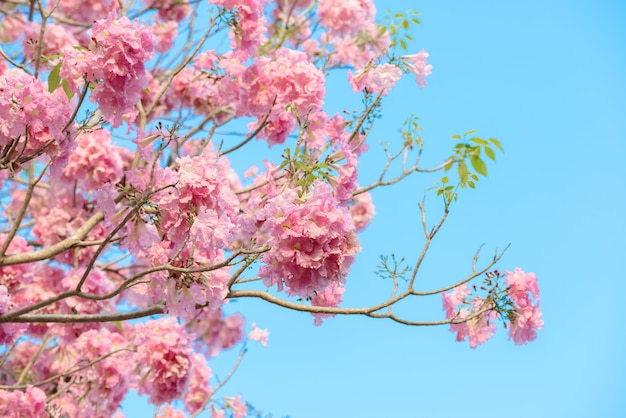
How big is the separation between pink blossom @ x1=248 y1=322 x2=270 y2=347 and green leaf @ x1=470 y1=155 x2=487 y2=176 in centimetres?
283

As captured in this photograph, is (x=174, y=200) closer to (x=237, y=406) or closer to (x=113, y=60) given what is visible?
(x=113, y=60)

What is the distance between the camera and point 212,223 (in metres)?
2.69

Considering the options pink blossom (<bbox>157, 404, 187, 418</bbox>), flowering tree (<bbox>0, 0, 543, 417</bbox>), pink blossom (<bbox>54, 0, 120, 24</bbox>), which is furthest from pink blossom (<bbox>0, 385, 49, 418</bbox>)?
pink blossom (<bbox>54, 0, 120, 24</bbox>)

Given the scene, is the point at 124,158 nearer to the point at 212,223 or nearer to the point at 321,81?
the point at 321,81

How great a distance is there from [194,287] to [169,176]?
0.49 metres

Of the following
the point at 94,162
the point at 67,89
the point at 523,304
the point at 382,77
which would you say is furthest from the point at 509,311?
the point at 94,162

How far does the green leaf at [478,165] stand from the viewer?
3.50 metres

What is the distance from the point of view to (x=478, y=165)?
3.54 metres

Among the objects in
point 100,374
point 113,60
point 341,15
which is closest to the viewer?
point 113,60

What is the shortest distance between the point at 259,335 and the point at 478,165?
9.43 feet

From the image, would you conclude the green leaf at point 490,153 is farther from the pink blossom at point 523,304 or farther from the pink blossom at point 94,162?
the pink blossom at point 94,162

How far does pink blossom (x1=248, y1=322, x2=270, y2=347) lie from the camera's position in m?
5.79

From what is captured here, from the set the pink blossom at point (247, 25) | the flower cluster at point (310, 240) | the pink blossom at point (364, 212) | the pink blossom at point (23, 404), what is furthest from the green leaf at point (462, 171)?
the pink blossom at point (364, 212)

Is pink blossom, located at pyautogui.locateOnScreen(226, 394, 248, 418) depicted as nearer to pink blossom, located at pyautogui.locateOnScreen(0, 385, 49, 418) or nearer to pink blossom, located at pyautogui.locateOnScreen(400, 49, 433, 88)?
pink blossom, located at pyautogui.locateOnScreen(0, 385, 49, 418)
